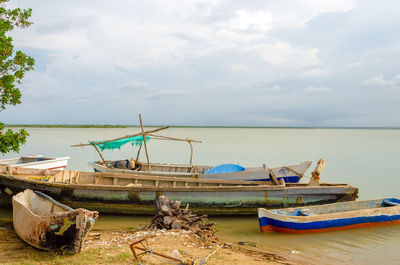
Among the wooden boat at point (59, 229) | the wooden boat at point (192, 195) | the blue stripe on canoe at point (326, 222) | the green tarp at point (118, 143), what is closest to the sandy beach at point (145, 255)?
the wooden boat at point (59, 229)

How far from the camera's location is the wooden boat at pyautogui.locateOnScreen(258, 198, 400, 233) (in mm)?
8562

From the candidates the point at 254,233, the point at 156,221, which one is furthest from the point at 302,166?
the point at 156,221

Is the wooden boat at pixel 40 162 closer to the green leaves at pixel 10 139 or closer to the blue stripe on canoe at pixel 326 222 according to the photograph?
the green leaves at pixel 10 139

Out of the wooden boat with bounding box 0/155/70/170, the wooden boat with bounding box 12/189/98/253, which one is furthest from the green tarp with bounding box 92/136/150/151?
the wooden boat with bounding box 12/189/98/253

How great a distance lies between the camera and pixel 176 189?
10.4m

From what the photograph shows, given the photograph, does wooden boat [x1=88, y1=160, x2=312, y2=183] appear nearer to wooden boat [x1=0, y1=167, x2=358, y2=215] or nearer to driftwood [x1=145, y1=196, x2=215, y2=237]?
wooden boat [x1=0, y1=167, x2=358, y2=215]

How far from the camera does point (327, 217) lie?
28.8ft

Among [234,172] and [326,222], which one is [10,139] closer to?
[234,172]

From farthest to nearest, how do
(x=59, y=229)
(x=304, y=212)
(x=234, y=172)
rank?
(x=234, y=172), (x=304, y=212), (x=59, y=229)

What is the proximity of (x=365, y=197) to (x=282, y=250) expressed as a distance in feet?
31.5

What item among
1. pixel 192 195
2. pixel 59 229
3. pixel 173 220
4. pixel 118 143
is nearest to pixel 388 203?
pixel 192 195

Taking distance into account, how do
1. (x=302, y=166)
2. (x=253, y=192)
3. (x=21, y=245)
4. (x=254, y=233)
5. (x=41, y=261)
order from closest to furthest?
(x=41, y=261), (x=21, y=245), (x=254, y=233), (x=253, y=192), (x=302, y=166)

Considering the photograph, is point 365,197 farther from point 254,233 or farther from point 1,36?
point 1,36

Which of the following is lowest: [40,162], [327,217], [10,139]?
[327,217]
